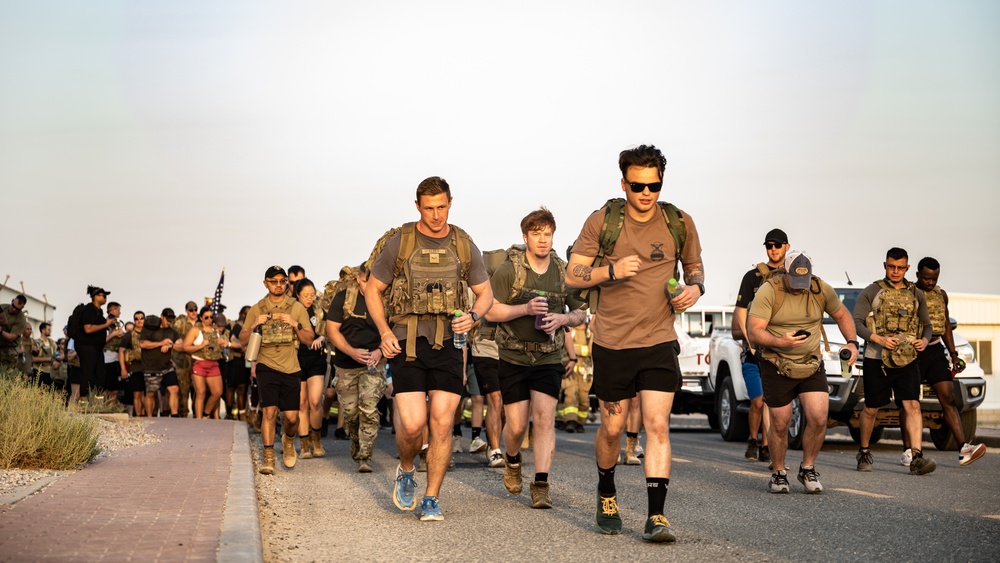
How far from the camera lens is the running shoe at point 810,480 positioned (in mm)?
10664

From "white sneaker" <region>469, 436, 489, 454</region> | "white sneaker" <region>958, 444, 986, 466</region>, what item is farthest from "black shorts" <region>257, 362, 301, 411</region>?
"white sneaker" <region>958, 444, 986, 466</region>

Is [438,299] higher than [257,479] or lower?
higher

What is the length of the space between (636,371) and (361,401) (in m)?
5.96

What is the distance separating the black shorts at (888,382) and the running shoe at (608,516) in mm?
5908

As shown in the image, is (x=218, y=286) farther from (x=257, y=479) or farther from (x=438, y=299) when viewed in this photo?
(x=438, y=299)

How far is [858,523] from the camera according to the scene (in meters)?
8.65

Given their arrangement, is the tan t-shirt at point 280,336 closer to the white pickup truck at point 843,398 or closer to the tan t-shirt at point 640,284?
the tan t-shirt at point 640,284

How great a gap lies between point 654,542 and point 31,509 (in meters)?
3.67

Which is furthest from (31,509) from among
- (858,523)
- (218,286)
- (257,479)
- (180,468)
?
(218,286)

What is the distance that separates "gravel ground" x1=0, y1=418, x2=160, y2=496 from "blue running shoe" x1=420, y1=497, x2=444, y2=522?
279 centimetres

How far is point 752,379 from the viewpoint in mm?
14477

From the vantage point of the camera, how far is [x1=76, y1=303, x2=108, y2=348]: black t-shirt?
2183 centimetres

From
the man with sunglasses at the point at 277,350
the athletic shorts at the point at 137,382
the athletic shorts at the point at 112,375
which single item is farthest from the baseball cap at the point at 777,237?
the athletic shorts at the point at 112,375

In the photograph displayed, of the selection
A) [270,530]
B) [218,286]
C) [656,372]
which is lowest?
[270,530]
